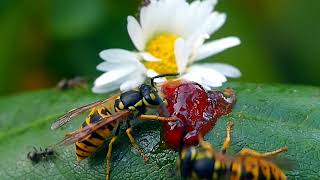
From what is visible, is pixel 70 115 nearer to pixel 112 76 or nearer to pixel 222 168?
pixel 112 76

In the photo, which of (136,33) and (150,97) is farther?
(136,33)

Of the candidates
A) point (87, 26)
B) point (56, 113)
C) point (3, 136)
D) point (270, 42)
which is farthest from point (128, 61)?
point (270, 42)

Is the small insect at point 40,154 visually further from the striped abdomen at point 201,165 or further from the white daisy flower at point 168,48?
the striped abdomen at point 201,165

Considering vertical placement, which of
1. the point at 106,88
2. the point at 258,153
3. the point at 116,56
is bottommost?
the point at 258,153

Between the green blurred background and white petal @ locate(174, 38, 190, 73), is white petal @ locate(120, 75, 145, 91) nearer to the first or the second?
white petal @ locate(174, 38, 190, 73)

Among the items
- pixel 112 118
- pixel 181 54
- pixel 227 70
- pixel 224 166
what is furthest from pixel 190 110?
pixel 227 70

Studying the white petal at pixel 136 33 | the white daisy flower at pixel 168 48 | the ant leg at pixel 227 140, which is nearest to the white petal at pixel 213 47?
the white daisy flower at pixel 168 48

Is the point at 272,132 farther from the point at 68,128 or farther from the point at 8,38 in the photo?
the point at 8,38

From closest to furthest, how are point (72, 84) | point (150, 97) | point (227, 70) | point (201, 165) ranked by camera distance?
point (201, 165)
point (150, 97)
point (227, 70)
point (72, 84)

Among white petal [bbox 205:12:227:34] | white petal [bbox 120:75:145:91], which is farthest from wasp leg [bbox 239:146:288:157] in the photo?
white petal [bbox 205:12:227:34]
